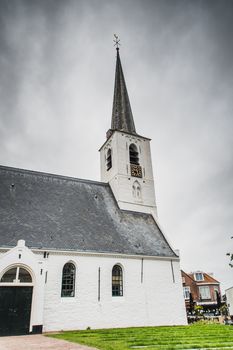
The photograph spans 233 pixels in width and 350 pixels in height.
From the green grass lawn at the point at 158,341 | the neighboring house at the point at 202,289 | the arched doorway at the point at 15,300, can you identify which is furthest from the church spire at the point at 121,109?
the neighboring house at the point at 202,289

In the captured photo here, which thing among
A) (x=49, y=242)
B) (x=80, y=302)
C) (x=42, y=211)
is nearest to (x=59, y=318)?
(x=80, y=302)

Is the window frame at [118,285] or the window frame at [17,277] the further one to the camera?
the window frame at [118,285]

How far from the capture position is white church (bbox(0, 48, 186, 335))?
49.7 feet

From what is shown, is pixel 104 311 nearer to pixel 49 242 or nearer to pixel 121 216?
pixel 49 242

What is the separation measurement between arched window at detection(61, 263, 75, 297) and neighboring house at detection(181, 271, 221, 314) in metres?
35.0

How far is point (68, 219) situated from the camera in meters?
20.4

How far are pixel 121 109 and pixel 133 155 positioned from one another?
20.8 feet

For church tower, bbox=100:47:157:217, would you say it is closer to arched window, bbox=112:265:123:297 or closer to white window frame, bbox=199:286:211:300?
arched window, bbox=112:265:123:297

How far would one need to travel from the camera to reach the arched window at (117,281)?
1900 cm

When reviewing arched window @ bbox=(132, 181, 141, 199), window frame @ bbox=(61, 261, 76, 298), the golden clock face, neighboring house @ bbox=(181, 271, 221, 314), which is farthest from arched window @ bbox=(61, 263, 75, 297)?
neighboring house @ bbox=(181, 271, 221, 314)

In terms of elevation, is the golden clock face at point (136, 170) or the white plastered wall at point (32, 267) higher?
the golden clock face at point (136, 170)

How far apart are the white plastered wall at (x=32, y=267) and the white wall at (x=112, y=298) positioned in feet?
4.64

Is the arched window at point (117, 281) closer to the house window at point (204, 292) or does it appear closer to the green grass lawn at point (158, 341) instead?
the green grass lawn at point (158, 341)

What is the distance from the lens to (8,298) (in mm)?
14492
